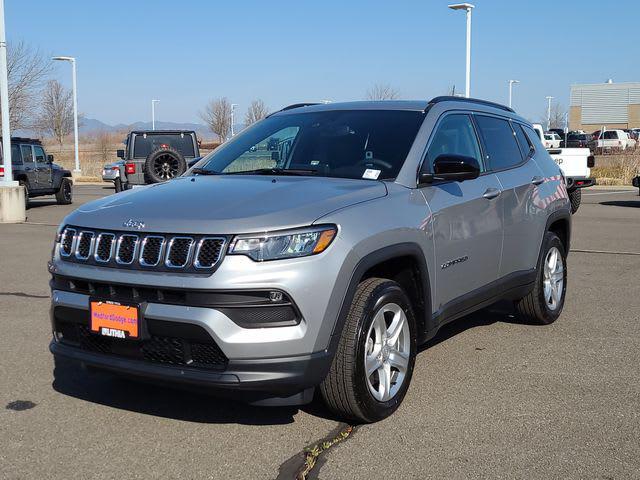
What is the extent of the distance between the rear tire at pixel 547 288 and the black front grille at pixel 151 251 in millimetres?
3557

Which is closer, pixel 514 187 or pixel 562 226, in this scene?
pixel 514 187

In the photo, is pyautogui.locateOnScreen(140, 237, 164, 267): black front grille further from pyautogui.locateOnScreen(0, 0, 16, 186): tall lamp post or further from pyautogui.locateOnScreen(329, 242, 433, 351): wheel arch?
pyautogui.locateOnScreen(0, 0, 16, 186): tall lamp post

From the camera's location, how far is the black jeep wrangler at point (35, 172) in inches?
765

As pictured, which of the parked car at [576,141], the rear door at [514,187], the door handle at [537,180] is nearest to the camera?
the rear door at [514,187]

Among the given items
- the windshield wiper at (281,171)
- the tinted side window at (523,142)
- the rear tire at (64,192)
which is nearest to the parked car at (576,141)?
the rear tire at (64,192)

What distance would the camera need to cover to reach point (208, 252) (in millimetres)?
3670

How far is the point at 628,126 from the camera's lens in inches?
3388

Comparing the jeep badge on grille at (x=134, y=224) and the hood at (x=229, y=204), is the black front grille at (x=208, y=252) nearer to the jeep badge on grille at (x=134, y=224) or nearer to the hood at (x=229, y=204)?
the hood at (x=229, y=204)

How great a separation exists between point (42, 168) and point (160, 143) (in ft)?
12.8

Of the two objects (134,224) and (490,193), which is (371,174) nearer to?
(490,193)

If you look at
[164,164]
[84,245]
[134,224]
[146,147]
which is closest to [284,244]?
[134,224]

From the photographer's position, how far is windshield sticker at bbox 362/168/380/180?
466 cm

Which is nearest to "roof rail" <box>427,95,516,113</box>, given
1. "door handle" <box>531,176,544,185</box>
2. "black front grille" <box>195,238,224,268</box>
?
"door handle" <box>531,176,544,185</box>

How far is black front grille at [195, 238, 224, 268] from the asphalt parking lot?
38.6 inches
